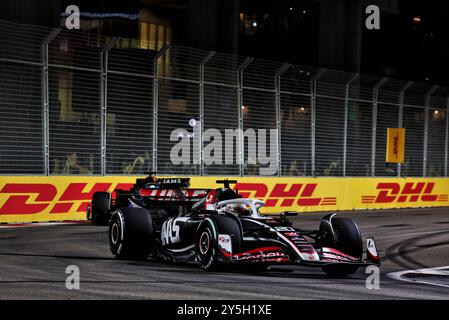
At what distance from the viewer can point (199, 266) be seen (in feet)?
40.3

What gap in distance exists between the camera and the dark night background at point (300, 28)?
115 feet

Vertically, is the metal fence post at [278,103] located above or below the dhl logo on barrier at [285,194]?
above

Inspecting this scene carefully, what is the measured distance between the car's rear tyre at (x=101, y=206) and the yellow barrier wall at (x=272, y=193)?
1.59m

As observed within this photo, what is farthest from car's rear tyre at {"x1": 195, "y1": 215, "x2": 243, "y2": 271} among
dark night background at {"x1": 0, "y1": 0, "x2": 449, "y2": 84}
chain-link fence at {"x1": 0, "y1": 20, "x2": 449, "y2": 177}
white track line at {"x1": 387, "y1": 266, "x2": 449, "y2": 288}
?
dark night background at {"x1": 0, "y1": 0, "x2": 449, "y2": 84}

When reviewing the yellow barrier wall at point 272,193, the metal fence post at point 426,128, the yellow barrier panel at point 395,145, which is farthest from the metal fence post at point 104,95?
the metal fence post at point 426,128

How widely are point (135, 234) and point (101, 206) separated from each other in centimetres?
689

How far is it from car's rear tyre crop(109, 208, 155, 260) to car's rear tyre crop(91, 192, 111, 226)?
6620 millimetres

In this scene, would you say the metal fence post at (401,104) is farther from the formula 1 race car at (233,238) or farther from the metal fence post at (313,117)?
the formula 1 race car at (233,238)

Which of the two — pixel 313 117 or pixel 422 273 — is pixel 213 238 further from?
pixel 313 117

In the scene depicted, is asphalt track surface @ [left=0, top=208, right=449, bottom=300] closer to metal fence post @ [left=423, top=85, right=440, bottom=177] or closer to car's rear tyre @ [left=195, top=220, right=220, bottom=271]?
car's rear tyre @ [left=195, top=220, right=220, bottom=271]

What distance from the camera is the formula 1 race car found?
11.4 meters
